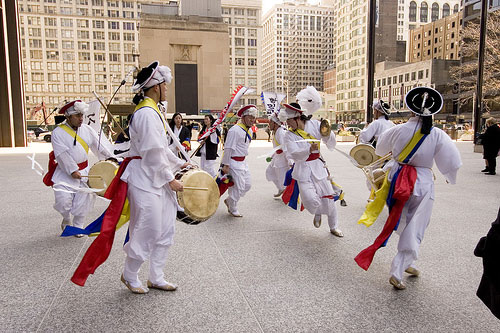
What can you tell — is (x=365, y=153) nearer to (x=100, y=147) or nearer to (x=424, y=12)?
(x=100, y=147)

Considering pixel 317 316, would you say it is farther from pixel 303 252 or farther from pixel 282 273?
Answer: pixel 303 252

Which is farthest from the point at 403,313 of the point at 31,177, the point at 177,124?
the point at 31,177

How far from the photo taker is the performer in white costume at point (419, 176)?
3475 mm

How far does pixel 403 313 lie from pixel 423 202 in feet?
3.47

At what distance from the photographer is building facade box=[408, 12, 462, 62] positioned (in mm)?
83981

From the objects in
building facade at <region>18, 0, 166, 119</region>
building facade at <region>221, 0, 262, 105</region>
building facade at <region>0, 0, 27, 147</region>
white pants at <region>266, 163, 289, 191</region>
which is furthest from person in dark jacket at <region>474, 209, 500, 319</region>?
building facade at <region>221, 0, 262, 105</region>

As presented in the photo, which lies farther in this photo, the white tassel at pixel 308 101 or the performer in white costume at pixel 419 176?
the white tassel at pixel 308 101

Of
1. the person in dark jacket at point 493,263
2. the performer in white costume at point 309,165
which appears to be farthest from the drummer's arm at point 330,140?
the person in dark jacket at point 493,263

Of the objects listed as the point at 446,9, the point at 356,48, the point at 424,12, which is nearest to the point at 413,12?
the point at 424,12

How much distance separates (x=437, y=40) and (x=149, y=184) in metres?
104

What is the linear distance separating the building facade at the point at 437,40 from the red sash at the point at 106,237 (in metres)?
90.6

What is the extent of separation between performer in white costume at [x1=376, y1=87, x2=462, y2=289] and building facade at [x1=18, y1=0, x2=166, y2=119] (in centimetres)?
9847

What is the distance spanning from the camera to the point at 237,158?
6480mm

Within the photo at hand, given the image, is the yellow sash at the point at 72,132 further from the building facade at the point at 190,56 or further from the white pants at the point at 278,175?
the building facade at the point at 190,56
